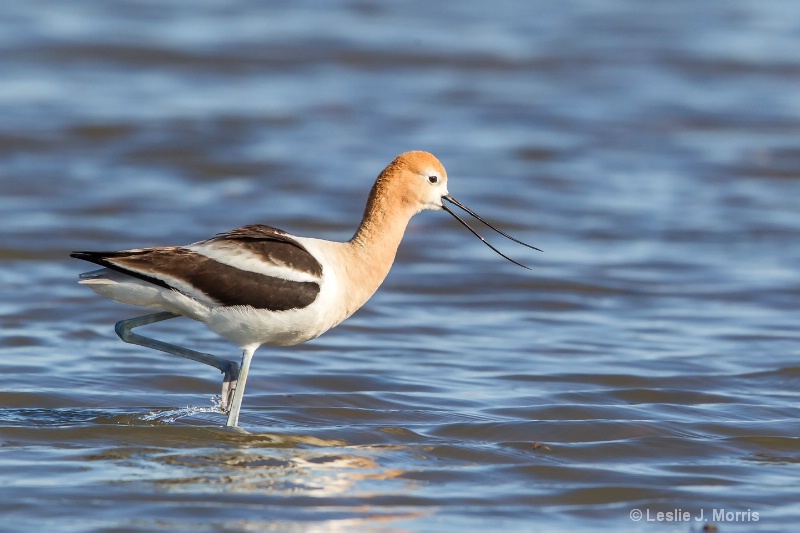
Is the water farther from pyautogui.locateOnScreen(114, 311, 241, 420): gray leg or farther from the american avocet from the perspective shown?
the american avocet

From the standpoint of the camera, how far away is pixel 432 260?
12.6 m

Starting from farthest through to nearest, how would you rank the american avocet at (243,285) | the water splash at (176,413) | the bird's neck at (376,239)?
the bird's neck at (376,239) → the water splash at (176,413) → the american avocet at (243,285)

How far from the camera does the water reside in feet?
21.5

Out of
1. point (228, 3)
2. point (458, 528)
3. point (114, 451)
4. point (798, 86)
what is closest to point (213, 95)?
point (228, 3)

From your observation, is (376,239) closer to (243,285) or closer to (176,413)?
(243,285)

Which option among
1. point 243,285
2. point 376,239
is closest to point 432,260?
point 376,239

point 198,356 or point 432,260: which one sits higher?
point 432,260

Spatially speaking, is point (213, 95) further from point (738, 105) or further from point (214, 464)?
point (214, 464)

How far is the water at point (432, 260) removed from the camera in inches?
259

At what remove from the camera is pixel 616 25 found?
23766mm

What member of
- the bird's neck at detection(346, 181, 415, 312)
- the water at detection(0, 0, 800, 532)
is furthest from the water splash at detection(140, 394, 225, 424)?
Result: the bird's neck at detection(346, 181, 415, 312)

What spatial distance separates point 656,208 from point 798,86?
23.1 feet

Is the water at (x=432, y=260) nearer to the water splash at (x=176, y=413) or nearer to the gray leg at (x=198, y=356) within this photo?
the water splash at (x=176, y=413)

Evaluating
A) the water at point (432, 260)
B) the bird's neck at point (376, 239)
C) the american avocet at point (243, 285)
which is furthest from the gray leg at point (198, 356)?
the bird's neck at point (376, 239)
